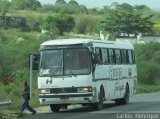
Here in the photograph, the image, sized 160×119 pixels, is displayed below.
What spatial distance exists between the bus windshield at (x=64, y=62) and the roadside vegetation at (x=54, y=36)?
281 centimetres

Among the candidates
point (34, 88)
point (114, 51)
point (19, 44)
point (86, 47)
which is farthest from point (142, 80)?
point (86, 47)

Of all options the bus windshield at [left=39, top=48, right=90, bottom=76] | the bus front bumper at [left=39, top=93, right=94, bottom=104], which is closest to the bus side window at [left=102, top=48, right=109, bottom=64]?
the bus windshield at [left=39, top=48, right=90, bottom=76]

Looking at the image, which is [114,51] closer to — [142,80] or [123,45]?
[123,45]

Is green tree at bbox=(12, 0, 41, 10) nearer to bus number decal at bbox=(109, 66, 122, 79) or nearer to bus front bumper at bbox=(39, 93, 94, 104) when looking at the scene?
bus number decal at bbox=(109, 66, 122, 79)

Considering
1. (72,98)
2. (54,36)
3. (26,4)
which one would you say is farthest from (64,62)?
(26,4)

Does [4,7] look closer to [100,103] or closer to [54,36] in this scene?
[54,36]

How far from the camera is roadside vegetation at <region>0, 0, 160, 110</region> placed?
40.2 meters

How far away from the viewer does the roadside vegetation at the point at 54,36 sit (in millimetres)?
40156

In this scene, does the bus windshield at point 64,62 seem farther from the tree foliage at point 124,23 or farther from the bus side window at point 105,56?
the tree foliage at point 124,23

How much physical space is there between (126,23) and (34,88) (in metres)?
58.9

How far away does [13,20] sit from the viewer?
317ft

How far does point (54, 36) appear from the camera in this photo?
7638 cm

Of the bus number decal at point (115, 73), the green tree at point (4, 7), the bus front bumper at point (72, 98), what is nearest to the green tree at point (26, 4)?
the green tree at point (4, 7)

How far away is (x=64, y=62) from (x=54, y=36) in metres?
52.5
